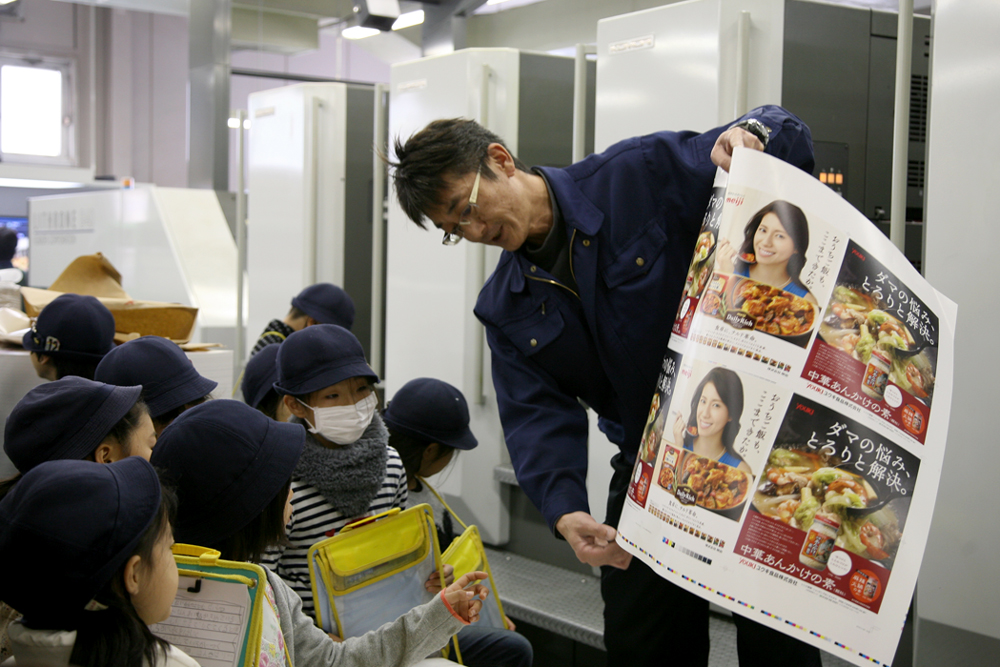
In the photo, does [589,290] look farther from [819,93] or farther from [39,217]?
[39,217]

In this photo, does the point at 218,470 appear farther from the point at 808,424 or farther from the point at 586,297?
the point at 808,424

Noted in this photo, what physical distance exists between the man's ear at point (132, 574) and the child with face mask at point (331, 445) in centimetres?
92

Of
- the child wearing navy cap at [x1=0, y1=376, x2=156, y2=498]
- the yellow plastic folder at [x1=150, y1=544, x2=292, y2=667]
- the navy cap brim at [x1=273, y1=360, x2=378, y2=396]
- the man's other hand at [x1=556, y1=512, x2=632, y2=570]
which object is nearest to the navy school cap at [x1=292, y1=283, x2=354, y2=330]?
the navy cap brim at [x1=273, y1=360, x2=378, y2=396]

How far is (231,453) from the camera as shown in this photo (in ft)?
5.25

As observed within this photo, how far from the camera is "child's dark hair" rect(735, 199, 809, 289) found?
49.7 inches

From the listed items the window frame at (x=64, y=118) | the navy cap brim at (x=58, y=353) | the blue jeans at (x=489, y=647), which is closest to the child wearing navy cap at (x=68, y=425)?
the navy cap brim at (x=58, y=353)

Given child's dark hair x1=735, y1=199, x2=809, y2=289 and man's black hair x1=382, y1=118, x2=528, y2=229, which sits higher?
man's black hair x1=382, y1=118, x2=528, y2=229

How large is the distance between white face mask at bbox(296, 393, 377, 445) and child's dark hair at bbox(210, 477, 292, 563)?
2.06 feet

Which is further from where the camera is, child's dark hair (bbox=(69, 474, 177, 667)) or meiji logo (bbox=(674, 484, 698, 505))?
meiji logo (bbox=(674, 484, 698, 505))

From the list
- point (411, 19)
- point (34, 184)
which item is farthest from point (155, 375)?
point (34, 184)

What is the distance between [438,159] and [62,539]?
3.33ft

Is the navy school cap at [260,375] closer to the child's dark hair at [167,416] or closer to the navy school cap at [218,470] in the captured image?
the child's dark hair at [167,416]

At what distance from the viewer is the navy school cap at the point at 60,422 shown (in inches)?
69.6

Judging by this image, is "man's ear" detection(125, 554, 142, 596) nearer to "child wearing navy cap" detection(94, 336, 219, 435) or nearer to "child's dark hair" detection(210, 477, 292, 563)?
"child's dark hair" detection(210, 477, 292, 563)
